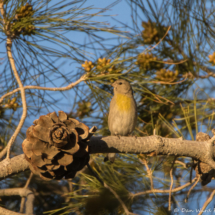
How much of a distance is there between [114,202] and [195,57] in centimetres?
151

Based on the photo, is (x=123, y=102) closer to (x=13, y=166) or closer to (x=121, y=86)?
(x=121, y=86)

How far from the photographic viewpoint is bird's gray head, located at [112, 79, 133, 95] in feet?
7.26

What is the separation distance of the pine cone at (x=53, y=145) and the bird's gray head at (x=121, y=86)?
115 cm

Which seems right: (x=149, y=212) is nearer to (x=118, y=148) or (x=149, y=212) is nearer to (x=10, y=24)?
(x=118, y=148)

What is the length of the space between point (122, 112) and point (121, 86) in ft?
1.07

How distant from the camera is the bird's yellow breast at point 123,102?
8.45ft

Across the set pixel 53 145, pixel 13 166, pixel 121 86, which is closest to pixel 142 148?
pixel 53 145

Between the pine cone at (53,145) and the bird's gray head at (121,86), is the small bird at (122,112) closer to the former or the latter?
the bird's gray head at (121,86)

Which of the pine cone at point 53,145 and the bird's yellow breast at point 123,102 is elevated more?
the bird's yellow breast at point 123,102

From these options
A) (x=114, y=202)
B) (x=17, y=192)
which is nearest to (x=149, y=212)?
(x=114, y=202)

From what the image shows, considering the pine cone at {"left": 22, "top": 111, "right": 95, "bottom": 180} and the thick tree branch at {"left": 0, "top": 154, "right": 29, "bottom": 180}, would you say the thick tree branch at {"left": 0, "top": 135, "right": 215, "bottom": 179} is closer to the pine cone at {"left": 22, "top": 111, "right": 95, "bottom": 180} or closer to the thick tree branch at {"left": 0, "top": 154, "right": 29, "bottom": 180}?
the thick tree branch at {"left": 0, "top": 154, "right": 29, "bottom": 180}

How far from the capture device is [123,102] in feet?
8.59

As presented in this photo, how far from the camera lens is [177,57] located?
101 inches

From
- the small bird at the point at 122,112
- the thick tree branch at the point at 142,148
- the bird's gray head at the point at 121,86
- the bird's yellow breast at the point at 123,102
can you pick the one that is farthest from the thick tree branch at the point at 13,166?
the bird's yellow breast at the point at 123,102
